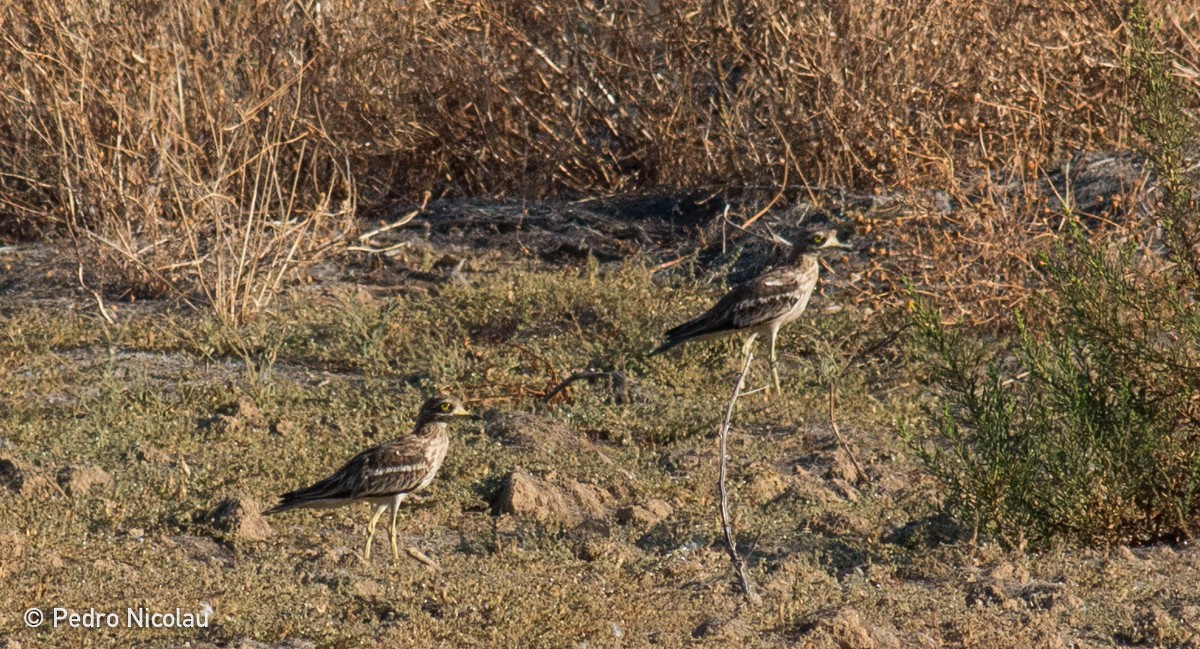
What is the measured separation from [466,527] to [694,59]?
230 inches

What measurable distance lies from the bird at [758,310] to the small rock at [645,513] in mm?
2005

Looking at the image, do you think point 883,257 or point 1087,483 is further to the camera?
point 883,257

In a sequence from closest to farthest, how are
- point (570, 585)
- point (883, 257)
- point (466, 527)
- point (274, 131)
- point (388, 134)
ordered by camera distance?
1. point (570, 585)
2. point (466, 527)
3. point (883, 257)
4. point (274, 131)
5. point (388, 134)

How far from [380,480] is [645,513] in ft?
3.79

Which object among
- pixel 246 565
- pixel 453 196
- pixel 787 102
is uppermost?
pixel 246 565

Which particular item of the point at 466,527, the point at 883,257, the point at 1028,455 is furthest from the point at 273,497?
the point at 883,257

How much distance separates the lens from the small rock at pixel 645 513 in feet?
23.0

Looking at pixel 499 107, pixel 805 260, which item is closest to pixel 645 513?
pixel 805 260

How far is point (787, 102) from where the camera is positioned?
38.3ft

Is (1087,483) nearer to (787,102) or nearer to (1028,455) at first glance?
(1028,455)

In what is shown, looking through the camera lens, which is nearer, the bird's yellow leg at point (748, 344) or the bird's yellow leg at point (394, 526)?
the bird's yellow leg at point (394, 526)

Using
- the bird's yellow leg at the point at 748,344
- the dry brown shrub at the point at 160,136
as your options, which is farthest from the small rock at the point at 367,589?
the dry brown shrub at the point at 160,136

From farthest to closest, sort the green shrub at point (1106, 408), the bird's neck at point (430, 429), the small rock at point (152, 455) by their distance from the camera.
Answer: the small rock at point (152, 455), the bird's neck at point (430, 429), the green shrub at point (1106, 408)

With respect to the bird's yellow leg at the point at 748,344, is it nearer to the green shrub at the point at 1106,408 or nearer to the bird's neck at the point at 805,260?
the bird's neck at the point at 805,260
